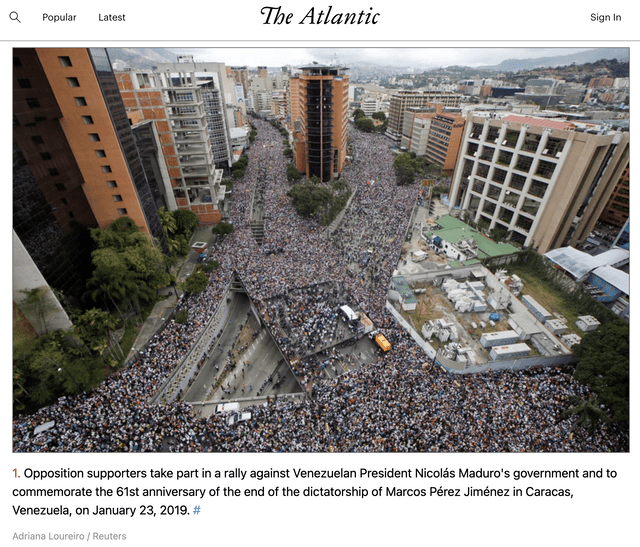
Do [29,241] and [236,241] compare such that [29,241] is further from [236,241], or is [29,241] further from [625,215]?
[625,215]

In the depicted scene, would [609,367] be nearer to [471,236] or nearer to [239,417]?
[471,236]

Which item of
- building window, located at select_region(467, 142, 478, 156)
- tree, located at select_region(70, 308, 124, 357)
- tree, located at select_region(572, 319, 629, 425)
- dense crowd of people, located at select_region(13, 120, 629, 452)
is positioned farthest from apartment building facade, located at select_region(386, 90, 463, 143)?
tree, located at select_region(70, 308, 124, 357)

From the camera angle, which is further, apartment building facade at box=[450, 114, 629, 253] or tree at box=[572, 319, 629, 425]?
apartment building facade at box=[450, 114, 629, 253]

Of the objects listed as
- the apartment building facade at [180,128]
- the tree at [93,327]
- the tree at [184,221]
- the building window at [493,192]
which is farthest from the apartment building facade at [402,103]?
the tree at [93,327]

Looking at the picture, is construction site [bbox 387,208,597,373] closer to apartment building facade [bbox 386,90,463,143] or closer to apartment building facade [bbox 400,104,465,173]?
apartment building facade [bbox 400,104,465,173]

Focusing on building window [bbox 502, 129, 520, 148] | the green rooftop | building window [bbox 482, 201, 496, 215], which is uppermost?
building window [bbox 502, 129, 520, 148]

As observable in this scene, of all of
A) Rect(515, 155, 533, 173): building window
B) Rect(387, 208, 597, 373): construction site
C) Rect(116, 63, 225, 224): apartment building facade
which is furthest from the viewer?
Rect(515, 155, 533, 173): building window
